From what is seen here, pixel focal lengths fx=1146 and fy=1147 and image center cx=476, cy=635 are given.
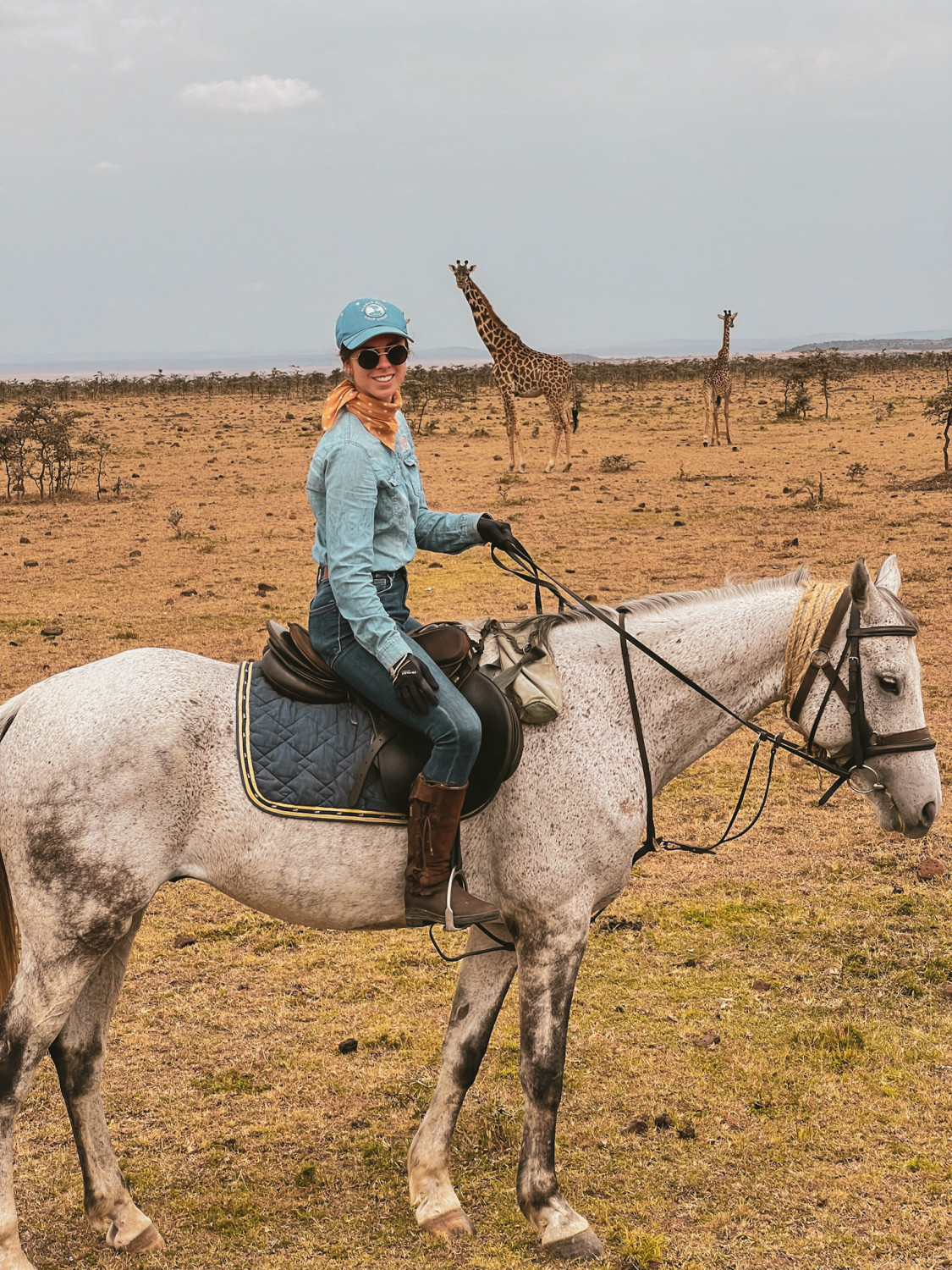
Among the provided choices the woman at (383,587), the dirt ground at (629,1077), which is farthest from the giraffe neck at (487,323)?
the woman at (383,587)

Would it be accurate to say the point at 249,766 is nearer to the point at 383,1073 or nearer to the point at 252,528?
the point at 383,1073

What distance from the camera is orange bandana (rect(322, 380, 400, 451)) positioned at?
13.1 ft

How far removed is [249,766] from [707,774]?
5.55m

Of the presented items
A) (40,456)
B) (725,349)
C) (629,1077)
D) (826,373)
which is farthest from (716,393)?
(629,1077)

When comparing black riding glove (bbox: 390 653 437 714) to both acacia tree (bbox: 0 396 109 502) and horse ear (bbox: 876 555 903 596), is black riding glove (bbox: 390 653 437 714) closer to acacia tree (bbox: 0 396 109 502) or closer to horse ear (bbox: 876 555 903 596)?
horse ear (bbox: 876 555 903 596)

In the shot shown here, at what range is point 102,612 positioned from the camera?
13.5 m

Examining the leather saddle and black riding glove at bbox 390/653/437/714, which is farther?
the leather saddle

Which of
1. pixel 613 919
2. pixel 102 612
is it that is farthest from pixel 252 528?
pixel 613 919

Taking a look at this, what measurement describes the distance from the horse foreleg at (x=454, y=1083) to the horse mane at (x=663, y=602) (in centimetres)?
128

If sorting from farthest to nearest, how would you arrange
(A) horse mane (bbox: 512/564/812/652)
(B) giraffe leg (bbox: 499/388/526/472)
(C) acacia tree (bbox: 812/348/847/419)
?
(C) acacia tree (bbox: 812/348/847/419), (B) giraffe leg (bbox: 499/388/526/472), (A) horse mane (bbox: 512/564/812/652)

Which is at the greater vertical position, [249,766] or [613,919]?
[249,766]

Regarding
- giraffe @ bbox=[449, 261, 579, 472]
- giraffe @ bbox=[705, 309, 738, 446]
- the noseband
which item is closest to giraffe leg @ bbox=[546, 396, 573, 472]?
giraffe @ bbox=[449, 261, 579, 472]

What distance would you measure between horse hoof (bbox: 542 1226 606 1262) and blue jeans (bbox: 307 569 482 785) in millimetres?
1808

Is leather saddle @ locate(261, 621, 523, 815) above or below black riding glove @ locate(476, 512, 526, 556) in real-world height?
below
